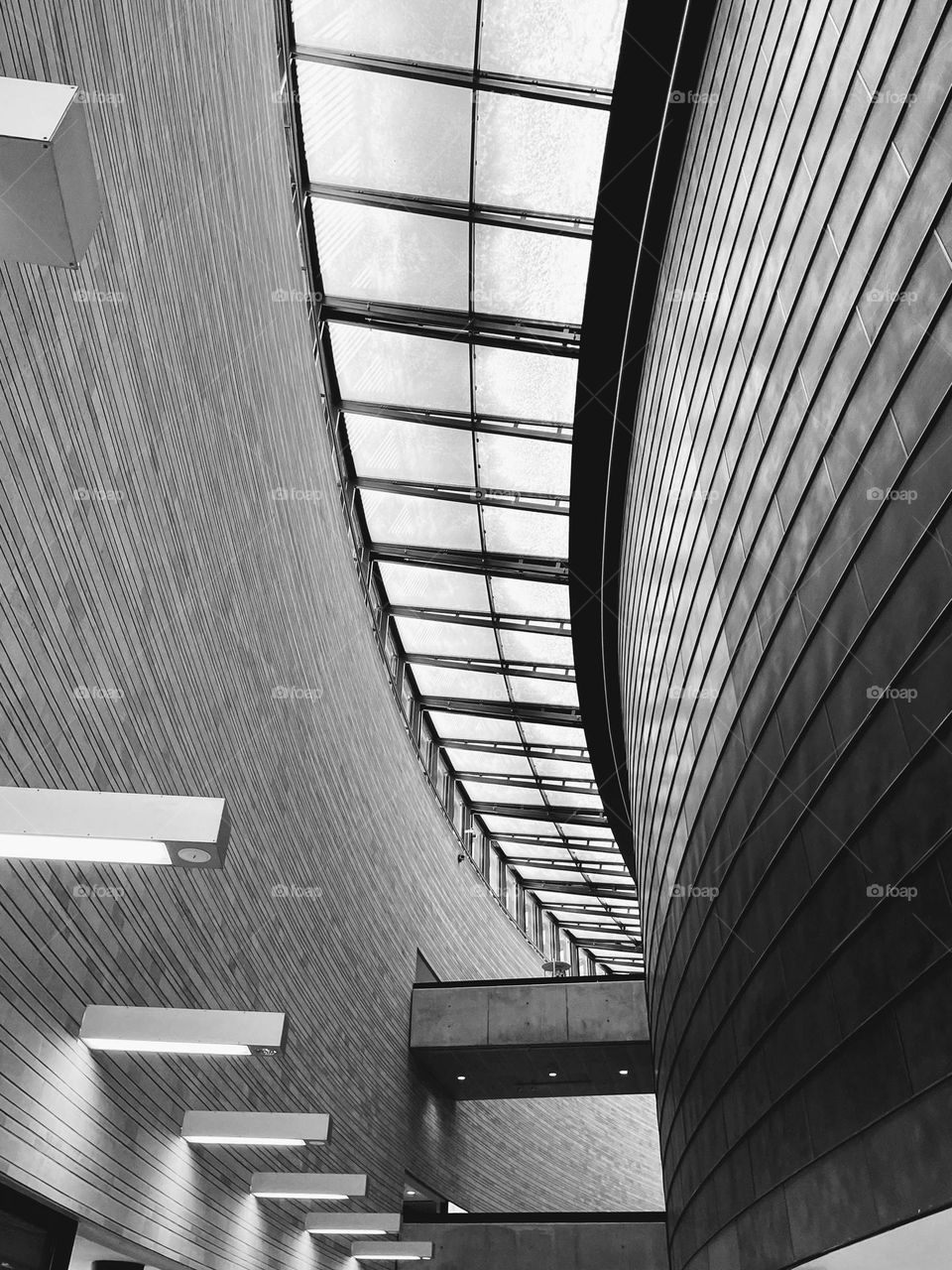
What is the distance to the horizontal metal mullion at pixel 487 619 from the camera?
62.0 ft

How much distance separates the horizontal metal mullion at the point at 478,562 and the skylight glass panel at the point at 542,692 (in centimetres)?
311

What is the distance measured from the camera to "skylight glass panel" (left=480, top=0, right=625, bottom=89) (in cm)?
1063

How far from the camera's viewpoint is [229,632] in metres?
10.4

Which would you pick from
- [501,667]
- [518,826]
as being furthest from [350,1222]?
[518,826]

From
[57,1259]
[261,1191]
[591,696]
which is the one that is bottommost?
[57,1259]

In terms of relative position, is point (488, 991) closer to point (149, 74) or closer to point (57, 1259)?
point (57, 1259)

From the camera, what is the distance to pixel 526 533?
17.2 m

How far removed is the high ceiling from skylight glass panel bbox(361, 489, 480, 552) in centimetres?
4

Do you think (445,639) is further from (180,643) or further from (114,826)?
(114,826)

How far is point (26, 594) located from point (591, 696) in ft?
43.2

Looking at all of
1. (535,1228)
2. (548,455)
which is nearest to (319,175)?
(548,455)

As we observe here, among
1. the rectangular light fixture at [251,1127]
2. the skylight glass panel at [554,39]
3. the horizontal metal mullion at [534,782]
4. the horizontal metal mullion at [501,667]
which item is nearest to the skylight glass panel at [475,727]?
the horizontal metal mullion at [534,782]

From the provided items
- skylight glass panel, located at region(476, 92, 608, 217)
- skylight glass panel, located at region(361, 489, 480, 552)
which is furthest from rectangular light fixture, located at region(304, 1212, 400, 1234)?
skylight glass panel, located at region(476, 92, 608, 217)

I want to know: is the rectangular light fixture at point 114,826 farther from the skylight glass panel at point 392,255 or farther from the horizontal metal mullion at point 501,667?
the horizontal metal mullion at point 501,667
